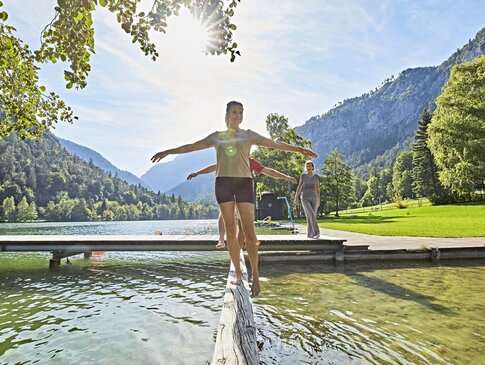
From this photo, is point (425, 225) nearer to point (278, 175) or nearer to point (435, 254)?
point (435, 254)

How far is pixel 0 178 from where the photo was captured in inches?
6590

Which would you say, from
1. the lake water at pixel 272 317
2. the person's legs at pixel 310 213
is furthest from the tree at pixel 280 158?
the lake water at pixel 272 317

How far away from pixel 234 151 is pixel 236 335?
7.53ft

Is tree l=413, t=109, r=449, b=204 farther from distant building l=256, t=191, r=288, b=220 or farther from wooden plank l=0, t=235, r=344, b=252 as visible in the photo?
wooden plank l=0, t=235, r=344, b=252

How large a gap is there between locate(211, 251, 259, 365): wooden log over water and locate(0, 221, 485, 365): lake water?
98 centimetres

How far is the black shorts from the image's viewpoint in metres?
4.27

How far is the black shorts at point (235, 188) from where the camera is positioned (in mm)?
4266

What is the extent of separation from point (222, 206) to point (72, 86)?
2.52 metres

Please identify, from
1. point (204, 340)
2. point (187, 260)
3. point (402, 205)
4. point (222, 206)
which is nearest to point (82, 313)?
point (204, 340)

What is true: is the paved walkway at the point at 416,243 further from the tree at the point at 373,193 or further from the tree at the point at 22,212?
the tree at the point at 22,212

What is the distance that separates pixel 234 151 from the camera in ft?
14.1

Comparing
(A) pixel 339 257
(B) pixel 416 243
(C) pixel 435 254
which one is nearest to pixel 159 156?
(A) pixel 339 257

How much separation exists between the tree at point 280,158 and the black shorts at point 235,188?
1886 inches

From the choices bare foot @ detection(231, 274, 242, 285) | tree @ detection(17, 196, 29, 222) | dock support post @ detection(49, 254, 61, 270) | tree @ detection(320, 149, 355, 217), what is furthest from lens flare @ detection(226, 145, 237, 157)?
tree @ detection(17, 196, 29, 222)
